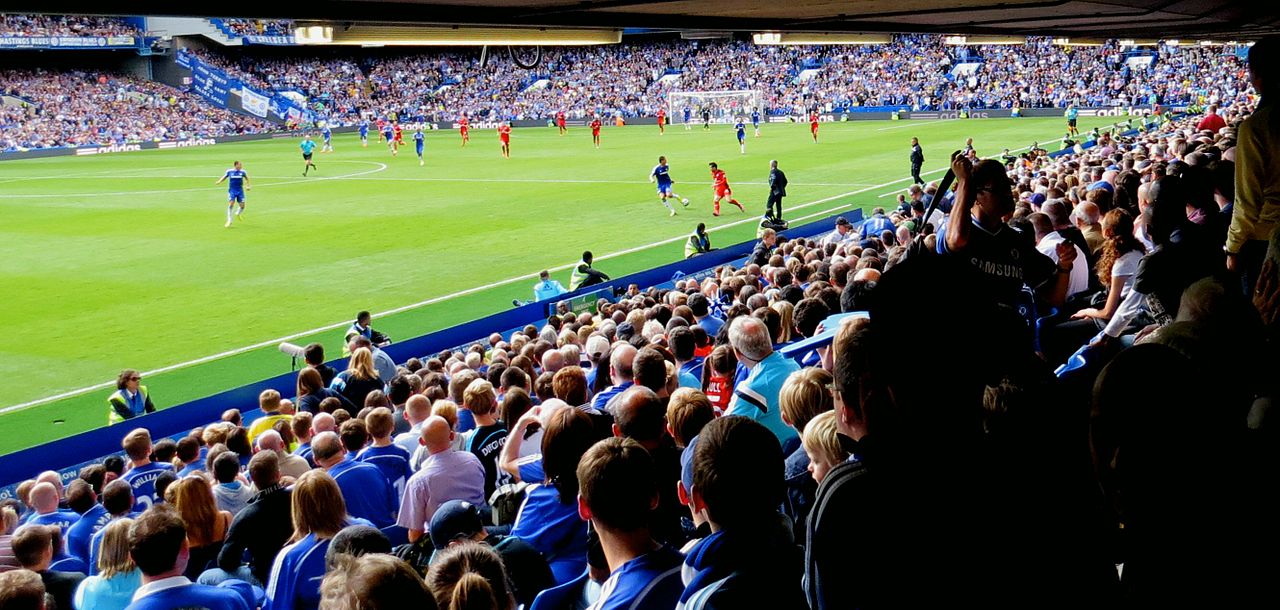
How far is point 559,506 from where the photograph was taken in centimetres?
475

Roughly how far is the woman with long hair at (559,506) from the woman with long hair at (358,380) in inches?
257

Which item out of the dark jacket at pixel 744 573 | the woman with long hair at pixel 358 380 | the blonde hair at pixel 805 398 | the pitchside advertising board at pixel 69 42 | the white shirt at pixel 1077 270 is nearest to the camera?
the dark jacket at pixel 744 573

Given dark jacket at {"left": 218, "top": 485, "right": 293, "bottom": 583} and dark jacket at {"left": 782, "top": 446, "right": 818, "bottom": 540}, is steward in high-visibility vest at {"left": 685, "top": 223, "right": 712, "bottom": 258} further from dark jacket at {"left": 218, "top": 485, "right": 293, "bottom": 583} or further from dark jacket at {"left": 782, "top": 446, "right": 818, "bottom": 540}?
dark jacket at {"left": 782, "top": 446, "right": 818, "bottom": 540}

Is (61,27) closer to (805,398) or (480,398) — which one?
(480,398)

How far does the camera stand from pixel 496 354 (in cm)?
1110

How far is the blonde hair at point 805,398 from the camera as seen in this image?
4.82m

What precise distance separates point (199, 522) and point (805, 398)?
11.5 ft

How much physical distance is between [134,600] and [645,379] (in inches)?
117

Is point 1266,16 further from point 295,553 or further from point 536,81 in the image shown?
point 536,81

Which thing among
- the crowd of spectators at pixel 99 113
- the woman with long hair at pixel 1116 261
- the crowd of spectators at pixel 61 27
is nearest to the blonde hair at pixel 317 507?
the woman with long hair at pixel 1116 261

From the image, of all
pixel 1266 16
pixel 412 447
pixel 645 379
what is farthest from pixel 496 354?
pixel 1266 16

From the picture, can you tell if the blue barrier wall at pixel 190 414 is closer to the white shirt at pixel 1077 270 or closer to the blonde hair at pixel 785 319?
the blonde hair at pixel 785 319

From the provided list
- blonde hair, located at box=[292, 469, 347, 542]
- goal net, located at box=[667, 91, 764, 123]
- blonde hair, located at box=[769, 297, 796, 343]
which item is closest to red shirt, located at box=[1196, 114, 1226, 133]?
blonde hair, located at box=[769, 297, 796, 343]

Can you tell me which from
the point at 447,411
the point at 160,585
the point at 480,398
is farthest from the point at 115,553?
the point at 447,411
